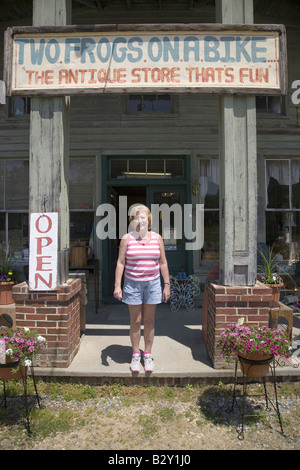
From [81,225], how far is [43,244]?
9.78 ft

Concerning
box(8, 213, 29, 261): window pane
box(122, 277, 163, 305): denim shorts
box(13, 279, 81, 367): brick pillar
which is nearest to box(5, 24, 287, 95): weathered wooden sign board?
box(122, 277, 163, 305): denim shorts

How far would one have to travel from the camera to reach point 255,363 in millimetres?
2713

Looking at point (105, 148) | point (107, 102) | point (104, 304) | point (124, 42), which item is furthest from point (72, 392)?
point (107, 102)

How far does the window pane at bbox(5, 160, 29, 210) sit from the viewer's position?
21.3ft

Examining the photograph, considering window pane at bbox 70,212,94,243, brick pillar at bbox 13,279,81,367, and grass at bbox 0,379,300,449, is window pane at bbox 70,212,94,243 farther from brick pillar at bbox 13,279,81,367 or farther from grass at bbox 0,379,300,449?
grass at bbox 0,379,300,449

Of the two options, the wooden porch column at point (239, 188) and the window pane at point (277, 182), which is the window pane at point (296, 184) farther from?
the wooden porch column at point (239, 188)

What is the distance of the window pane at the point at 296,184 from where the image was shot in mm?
6430

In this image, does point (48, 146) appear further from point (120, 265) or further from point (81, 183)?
point (81, 183)

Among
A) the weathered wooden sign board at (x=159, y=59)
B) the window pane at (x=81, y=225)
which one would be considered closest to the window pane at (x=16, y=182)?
the window pane at (x=81, y=225)

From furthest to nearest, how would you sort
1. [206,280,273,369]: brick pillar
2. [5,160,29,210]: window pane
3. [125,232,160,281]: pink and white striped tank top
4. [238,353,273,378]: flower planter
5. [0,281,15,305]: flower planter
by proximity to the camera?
[5,160,29,210]: window pane < [0,281,15,305]: flower planter < [206,280,273,369]: brick pillar < [125,232,160,281]: pink and white striped tank top < [238,353,273,378]: flower planter

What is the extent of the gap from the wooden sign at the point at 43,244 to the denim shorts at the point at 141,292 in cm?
85

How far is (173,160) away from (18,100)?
354 centimetres

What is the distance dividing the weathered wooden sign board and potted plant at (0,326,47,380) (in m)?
2.57

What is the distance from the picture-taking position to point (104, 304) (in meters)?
6.23
